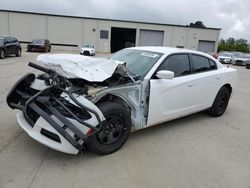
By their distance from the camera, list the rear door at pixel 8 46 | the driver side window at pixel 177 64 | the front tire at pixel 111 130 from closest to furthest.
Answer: the front tire at pixel 111 130 → the driver side window at pixel 177 64 → the rear door at pixel 8 46

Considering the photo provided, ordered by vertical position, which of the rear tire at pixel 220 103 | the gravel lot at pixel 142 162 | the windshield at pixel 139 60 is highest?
the windshield at pixel 139 60

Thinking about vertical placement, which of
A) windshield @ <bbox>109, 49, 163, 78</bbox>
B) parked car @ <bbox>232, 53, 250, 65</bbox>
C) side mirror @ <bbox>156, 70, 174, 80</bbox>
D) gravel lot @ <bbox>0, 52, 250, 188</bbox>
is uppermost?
windshield @ <bbox>109, 49, 163, 78</bbox>

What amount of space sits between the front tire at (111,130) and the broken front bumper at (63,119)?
0.22 meters

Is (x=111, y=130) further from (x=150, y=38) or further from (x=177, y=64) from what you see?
(x=150, y=38)

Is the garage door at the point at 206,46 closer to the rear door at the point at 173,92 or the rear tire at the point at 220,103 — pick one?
the rear tire at the point at 220,103

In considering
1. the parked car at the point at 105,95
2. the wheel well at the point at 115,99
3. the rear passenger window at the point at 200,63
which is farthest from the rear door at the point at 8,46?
the wheel well at the point at 115,99

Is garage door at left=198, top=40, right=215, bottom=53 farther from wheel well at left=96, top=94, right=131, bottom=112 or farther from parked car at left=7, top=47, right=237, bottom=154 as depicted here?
wheel well at left=96, top=94, right=131, bottom=112

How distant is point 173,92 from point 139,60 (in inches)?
32.6

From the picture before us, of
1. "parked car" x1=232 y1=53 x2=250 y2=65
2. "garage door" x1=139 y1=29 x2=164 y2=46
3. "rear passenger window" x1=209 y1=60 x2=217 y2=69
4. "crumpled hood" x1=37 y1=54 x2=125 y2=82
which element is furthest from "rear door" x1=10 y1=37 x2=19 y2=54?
"garage door" x1=139 y1=29 x2=164 y2=46

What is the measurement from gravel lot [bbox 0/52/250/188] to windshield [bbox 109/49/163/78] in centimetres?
111

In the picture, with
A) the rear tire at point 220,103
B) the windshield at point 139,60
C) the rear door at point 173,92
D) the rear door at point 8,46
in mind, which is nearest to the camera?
the rear door at point 173,92

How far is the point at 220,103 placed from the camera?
223 inches

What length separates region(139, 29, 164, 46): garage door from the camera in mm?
40281

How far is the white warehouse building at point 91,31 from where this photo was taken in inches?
1448
